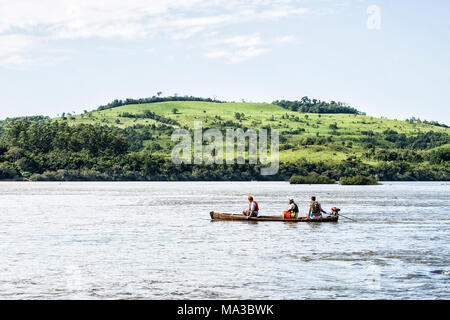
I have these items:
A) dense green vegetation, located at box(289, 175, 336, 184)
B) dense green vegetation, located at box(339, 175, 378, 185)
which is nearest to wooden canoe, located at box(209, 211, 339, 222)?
dense green vegetation, located at box(339, 175, 378, 185)

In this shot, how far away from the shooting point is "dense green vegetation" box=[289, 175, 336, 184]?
19293 centimetres

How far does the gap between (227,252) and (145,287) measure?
10892 millimetres

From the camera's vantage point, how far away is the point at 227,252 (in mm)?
36812

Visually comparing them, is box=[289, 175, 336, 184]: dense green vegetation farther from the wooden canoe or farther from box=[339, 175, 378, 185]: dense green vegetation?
the wooden canoe

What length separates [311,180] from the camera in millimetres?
196375

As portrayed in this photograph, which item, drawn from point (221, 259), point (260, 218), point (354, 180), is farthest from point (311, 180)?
point (221, 259)

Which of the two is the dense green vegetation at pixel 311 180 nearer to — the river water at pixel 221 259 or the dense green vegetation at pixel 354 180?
the dense green vegetation at pixel 354 180

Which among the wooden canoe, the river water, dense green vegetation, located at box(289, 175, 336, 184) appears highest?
dense green vegetation, located at box(289, 175, 336, 184)

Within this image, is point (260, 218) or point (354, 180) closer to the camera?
point (260, 218)

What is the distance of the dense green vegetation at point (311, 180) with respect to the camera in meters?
193

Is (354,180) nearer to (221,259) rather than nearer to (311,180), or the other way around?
(311,180)
